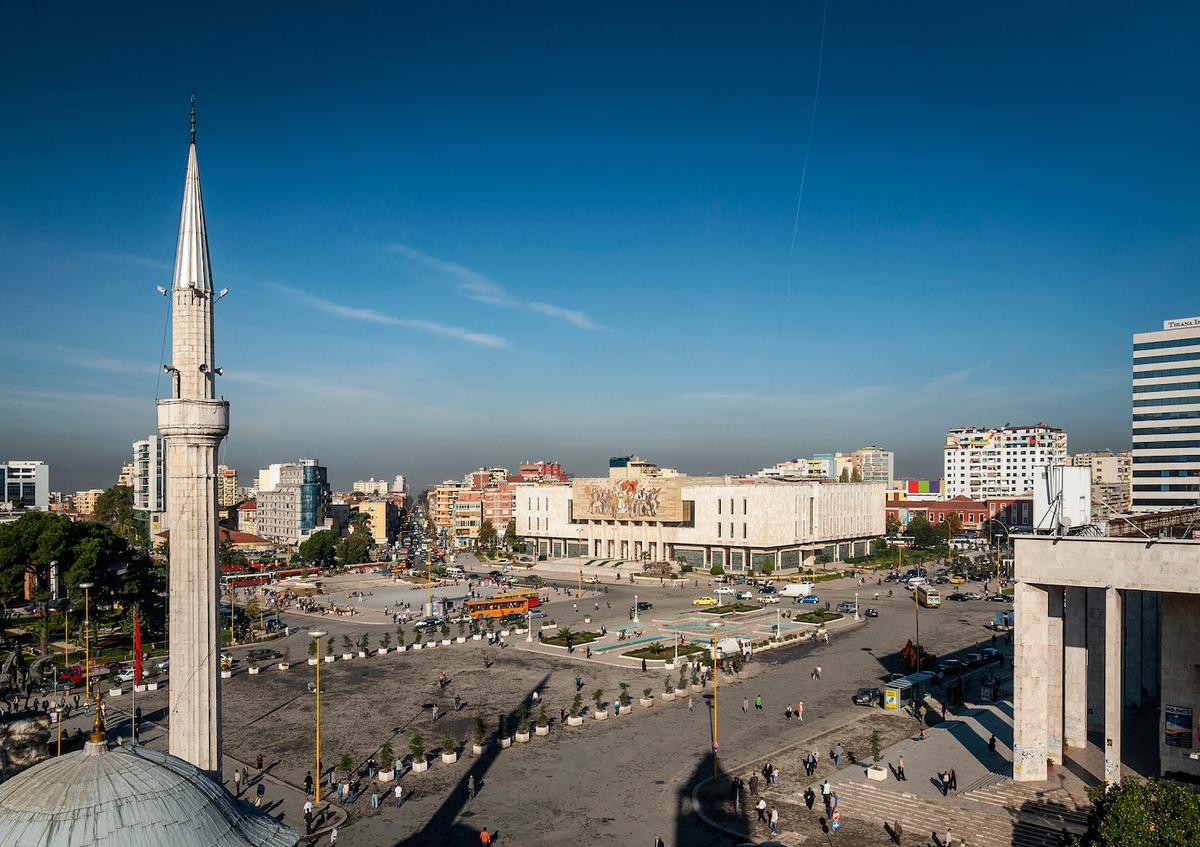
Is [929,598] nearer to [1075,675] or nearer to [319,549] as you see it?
[1075,675]

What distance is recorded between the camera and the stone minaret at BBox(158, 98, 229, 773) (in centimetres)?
2278

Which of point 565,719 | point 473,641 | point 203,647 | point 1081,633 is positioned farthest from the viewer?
point 473,641

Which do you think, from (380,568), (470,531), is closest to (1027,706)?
(380,568)

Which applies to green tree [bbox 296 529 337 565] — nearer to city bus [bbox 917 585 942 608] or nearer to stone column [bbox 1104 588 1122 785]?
city bus [bbox 917 585 942 608]

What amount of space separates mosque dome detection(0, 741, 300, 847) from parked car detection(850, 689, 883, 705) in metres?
33.1

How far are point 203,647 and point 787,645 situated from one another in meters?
40.5

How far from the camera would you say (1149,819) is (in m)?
17.7

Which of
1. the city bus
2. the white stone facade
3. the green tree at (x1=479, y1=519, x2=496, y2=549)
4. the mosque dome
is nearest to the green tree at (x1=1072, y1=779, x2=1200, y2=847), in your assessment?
the mosque dome

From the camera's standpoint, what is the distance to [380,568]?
110250 millimetres

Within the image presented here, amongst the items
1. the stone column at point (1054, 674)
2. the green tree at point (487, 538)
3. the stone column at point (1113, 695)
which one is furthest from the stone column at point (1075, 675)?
the green tree at point (487, 538)

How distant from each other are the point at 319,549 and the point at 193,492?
8984 centimetres

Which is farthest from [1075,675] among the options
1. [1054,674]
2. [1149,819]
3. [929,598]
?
[929,598]

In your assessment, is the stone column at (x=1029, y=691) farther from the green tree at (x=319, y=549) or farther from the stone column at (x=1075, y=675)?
the green tree at (x=319, y=549)

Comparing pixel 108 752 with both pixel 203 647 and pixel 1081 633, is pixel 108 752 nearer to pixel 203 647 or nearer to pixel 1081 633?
pixel 203 647
